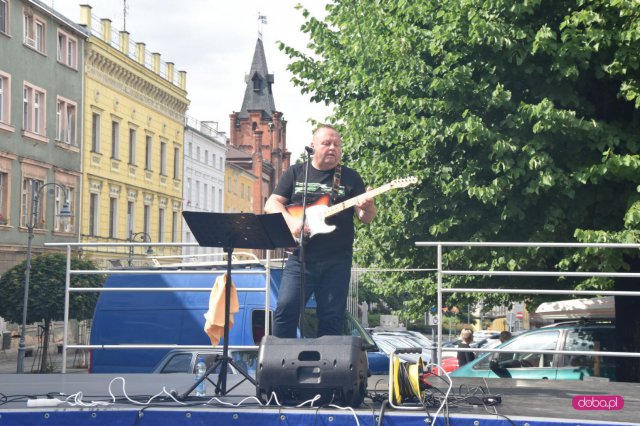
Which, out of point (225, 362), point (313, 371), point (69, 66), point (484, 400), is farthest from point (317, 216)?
point (69, 66)

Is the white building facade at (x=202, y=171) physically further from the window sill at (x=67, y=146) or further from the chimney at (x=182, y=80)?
the window sill at (x=67, y=146)

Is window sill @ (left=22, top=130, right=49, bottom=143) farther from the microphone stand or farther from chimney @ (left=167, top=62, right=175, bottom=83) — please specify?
the microphone stand

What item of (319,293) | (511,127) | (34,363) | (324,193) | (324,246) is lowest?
(34,363)

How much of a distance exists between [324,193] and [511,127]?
27.4 feet

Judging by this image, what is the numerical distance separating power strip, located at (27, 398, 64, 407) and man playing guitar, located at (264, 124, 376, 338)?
166cm

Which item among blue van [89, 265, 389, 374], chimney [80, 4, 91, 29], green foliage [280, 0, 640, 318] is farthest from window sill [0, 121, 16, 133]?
green foliage [280, 0, 640, 318]

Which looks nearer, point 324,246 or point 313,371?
point 313,371

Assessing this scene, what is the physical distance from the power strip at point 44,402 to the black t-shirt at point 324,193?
2000 mm

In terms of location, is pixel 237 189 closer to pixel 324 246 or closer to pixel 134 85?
pixel 134 85

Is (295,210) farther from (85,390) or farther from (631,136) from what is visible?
(631,136)

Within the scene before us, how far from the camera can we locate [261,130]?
367 ft

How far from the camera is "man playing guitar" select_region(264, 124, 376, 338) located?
23.7 ft

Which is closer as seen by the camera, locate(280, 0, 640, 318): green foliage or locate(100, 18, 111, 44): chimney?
locate(280, 0, 640, 318): green foliage

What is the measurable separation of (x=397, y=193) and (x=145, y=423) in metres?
12.0
